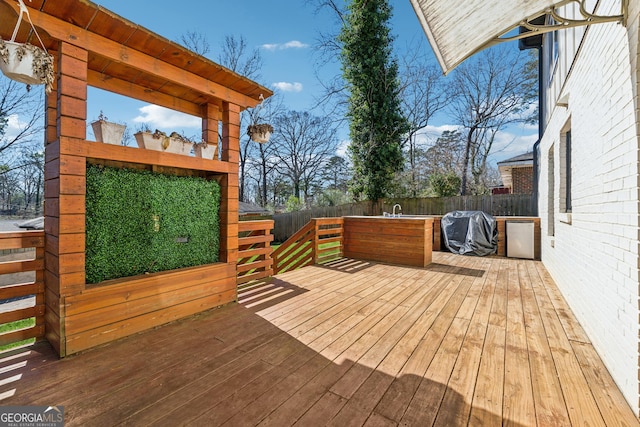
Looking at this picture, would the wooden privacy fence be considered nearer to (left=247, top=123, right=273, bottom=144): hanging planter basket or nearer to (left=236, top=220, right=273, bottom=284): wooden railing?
(left=236, top=220, right=273, bottom=284): wooden railing

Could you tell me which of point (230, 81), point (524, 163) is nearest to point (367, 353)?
point (230, 81)

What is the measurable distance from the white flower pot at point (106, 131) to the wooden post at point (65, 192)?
0.14 m

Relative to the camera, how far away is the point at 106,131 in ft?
7.91

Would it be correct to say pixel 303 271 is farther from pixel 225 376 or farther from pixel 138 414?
pixel 138 414

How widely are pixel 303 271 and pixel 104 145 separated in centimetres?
327

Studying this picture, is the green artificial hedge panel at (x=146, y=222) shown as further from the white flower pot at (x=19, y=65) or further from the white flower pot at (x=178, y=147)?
the white flower pot at (x=19, y=65)

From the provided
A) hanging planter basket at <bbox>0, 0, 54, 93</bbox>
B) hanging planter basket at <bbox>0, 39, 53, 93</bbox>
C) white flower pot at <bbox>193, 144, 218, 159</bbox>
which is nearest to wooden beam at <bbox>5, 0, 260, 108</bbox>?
hanging planter basket at <bbox>0, 0, 54, 93</bbox>

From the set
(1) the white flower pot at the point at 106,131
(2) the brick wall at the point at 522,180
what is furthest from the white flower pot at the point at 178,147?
(2) the brick wall at the point at 522,180

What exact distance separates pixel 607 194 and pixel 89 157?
3916mm

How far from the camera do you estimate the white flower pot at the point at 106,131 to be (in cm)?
239

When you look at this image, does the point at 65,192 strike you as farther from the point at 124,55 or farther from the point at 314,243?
the point at 314,243

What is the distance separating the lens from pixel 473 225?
6.78 m

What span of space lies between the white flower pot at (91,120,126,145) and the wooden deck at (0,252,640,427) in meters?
1.68
